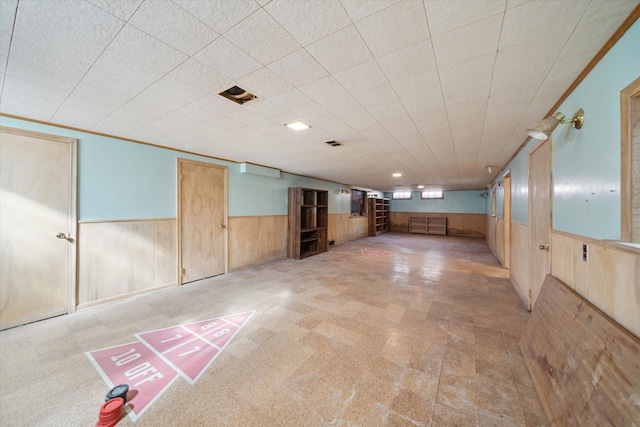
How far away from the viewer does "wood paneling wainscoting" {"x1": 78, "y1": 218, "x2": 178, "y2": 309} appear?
2.97 m

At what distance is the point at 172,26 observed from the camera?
1.25 m

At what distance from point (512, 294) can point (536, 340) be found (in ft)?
6.46

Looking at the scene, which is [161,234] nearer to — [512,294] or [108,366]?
[108,366]

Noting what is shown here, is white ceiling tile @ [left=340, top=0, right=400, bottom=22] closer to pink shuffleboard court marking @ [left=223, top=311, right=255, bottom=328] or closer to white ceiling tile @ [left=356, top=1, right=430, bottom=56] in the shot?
white ceiling tile @ [left=356, top=1, right=430, bottom=56]

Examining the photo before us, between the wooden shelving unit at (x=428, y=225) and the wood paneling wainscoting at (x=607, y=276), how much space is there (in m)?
10.5

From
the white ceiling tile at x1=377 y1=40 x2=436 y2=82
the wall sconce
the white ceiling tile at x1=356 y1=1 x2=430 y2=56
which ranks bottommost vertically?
the wall sconce

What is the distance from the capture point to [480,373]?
1771mm

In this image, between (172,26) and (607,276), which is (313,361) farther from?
(172,26)

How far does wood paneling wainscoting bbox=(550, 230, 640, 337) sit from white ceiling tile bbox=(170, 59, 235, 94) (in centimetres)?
268

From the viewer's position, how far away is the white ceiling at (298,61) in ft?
3.76

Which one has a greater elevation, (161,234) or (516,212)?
(516,212)

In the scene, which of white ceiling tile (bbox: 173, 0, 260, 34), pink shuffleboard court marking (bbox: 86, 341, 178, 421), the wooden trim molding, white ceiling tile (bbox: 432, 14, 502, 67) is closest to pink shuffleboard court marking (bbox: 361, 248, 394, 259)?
pink shuffleboard court marking (bbox: 86, 341, 178, 421)

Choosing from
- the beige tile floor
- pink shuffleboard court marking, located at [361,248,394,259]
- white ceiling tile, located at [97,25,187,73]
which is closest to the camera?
white ceiling tile, located at [97,25,187,73]

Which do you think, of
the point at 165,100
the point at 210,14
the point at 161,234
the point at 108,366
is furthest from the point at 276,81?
the point at 161,234
